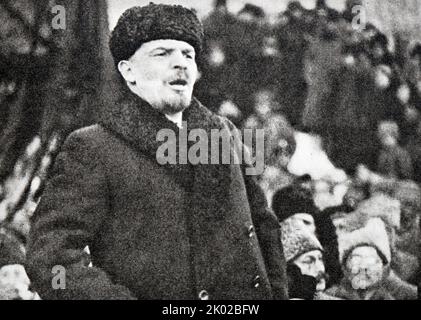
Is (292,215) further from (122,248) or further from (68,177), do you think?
(68,177)

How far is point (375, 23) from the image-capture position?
2.71 m

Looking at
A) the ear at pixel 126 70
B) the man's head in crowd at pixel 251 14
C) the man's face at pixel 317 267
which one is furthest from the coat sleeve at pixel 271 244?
the man's head in crowd at pixel 251 14

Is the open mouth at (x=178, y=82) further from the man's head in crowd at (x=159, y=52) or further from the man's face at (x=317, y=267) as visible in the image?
the man's face at (x=317, y=267)

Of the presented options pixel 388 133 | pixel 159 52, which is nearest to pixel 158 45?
pixel 159 52

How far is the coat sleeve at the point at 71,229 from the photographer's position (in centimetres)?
217

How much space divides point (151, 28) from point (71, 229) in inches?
30.1

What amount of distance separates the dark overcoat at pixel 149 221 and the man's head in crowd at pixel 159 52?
3.5 inches

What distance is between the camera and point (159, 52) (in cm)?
241

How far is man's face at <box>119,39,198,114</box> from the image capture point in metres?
2.42

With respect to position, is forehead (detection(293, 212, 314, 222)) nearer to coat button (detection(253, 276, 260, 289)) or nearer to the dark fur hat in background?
coat button (detection(253, 276, 260, 289))

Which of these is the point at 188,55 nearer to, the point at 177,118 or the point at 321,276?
the point at 177,118

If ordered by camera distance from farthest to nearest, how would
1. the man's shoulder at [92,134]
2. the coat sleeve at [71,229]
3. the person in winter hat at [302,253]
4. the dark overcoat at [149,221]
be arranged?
1. the person in winter hat at [302,253]
2. the man's shoulder at [92,134]
3. the dark overcoat at [149,221]
4. the coat sleeve at [71,229]
